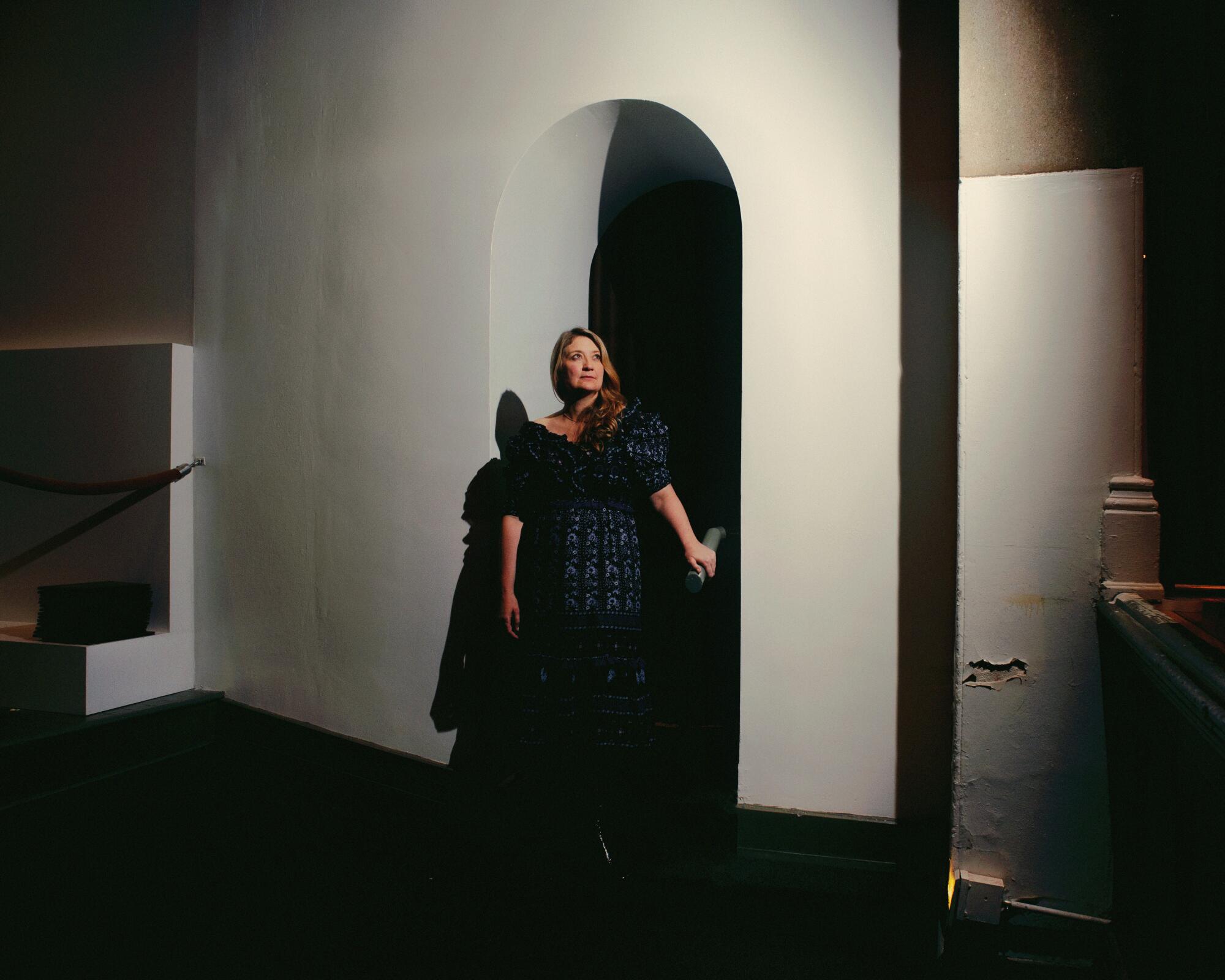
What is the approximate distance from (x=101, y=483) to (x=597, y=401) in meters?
2.38

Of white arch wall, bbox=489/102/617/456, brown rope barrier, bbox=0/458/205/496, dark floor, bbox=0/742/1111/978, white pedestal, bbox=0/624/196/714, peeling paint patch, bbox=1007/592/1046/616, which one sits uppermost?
white arch wall, bbox=489/102/617/456

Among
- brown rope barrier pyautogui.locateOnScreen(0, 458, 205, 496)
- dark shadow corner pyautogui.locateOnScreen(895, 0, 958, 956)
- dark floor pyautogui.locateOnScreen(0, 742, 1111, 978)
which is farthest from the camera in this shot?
brown rope barrier pyautogui.locateOnScreen(0, 458, 205, 496)

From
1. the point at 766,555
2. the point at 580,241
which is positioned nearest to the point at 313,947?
the point at 766,555

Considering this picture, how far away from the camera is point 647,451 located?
2.38m

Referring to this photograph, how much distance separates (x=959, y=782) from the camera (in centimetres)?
186

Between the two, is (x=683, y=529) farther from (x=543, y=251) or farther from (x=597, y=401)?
(x=543, y=251)

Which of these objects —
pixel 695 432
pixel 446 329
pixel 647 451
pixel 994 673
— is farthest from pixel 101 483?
pixel 994 673

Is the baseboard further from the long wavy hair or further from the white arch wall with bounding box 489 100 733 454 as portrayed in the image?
the white arch wall with bounding box 489 100 733 454

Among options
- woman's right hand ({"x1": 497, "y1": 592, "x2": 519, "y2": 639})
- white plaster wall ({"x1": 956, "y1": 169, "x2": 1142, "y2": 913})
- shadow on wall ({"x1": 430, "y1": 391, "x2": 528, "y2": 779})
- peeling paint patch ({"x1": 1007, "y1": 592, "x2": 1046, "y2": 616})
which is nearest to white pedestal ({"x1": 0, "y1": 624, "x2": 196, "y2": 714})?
shadow on wall ({"x1": 430, "y1": 391, "x2": 528, "y2": 779})

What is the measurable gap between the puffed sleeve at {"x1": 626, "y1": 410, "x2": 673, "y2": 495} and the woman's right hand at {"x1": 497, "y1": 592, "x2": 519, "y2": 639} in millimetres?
595

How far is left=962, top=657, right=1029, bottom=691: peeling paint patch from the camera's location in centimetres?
182

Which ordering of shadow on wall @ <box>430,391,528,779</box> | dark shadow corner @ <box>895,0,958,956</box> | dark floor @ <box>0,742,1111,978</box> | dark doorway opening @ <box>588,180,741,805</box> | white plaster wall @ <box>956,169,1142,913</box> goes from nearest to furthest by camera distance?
white plaster wall @ <box>956,169,1142,913</box>, dark floor @ <box>0,742,1111,978</box>, dark shadow corner @ <box>895,0,958,956</box>, shadow on wall @ <box>430,391,528,779</box>, dark doorway opening @ <box>588,180,741,805</box>

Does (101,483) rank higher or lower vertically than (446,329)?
lower

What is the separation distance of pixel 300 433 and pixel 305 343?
1.34ft
